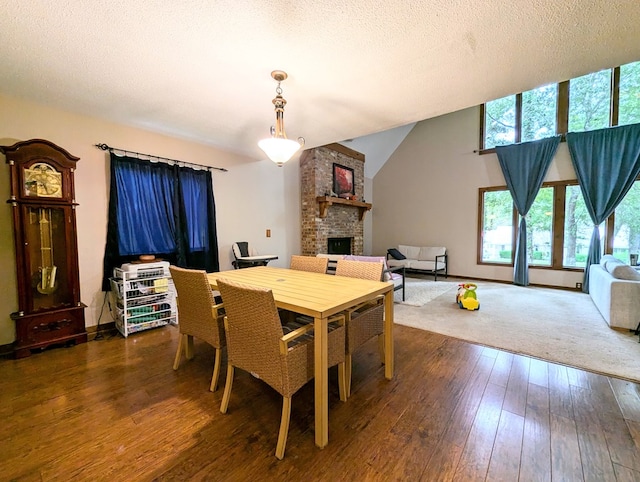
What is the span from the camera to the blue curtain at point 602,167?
434cm

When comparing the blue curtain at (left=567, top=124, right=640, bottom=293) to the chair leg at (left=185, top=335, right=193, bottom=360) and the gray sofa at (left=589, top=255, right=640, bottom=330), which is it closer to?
the gray sofa at (left=589, top=255, right=640, bottom=330)

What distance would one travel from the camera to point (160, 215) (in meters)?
3.38

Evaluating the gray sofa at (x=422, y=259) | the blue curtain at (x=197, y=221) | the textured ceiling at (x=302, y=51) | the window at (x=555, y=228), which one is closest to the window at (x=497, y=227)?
the window at (x=555, y=228)

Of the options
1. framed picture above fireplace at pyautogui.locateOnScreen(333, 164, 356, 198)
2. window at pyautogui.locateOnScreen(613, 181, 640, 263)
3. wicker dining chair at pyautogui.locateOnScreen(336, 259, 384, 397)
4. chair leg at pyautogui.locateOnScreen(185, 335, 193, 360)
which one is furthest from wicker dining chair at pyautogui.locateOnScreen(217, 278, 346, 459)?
window at pyautogui.locateOnScreen(613, 181, 640, 263)

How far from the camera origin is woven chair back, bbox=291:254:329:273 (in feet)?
9.20

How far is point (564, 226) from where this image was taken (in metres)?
5.04

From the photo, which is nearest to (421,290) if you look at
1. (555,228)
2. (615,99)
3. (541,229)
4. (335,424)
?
(541,229)

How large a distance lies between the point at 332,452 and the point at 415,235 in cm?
611

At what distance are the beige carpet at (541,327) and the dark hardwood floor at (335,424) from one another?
30cm

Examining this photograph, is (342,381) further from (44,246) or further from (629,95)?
(629,95)

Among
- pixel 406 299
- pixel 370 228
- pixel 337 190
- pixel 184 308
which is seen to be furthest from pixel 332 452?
pixel 370 228

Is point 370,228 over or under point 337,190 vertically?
under

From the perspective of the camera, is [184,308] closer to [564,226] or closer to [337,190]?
[337,190]

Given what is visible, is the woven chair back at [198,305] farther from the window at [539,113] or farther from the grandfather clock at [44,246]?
the window at [539,113]
